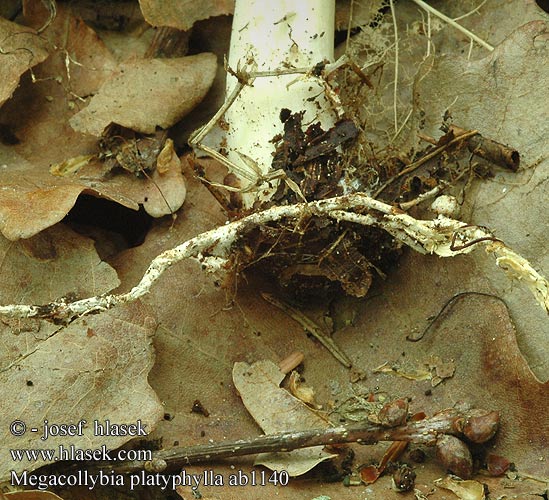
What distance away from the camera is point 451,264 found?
1.98 metres

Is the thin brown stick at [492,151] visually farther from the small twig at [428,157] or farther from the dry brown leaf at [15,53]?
the dry brown leaf at [15,53]

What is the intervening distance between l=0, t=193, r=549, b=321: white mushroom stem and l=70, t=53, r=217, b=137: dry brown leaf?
0.53m

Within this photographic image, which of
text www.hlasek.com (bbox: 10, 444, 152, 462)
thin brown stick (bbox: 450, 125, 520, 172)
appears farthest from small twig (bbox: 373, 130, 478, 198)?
text www.hlasek.com (bbox: 10, 444, 152, 462)

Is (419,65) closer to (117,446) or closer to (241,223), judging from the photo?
(241,223)

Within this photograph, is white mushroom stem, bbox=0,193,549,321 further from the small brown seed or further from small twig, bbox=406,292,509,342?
the small brown seed

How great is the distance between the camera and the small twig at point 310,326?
201 centimetres

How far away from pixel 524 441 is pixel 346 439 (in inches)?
15.6

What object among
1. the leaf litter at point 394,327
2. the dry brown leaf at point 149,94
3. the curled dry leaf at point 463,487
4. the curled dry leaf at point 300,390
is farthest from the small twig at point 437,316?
the dry brown leaf at point 149,94

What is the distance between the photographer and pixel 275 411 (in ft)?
5.98

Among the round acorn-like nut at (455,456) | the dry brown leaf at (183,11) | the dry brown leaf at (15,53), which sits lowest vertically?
the round acorn-like nut at (455,456)

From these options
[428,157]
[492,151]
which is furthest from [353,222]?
[492,151]

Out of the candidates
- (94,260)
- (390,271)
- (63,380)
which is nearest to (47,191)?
(94,260)

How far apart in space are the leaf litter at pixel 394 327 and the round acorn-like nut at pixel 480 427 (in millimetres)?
55

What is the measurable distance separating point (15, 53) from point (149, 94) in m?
0.42
